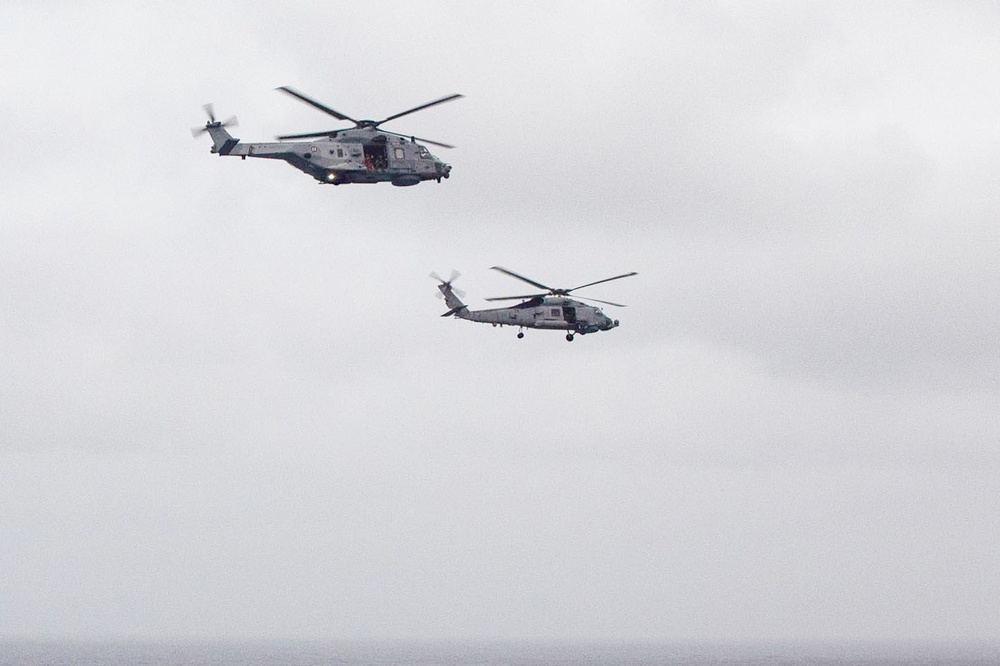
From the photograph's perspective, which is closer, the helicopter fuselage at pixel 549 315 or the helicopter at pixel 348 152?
the helicopter at pixel 348 152

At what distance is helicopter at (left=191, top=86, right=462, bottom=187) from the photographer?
6888 centimetres

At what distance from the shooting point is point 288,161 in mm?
69500

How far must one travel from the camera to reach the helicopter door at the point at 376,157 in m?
70.4

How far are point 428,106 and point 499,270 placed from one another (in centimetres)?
2039

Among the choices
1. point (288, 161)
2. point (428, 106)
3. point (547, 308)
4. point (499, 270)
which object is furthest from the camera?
point (547, 308)

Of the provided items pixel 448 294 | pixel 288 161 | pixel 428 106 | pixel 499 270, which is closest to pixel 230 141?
pixel 288 161

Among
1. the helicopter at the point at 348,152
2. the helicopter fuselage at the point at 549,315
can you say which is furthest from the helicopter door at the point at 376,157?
the helicopter fuselage at the point at 549,315

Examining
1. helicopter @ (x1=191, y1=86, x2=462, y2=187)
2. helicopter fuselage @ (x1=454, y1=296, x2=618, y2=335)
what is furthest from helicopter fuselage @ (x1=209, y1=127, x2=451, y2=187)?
helicopter fuselage @ (x1=454, y1=296, x2=618, y2=335)

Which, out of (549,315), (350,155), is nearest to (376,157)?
(350,155)

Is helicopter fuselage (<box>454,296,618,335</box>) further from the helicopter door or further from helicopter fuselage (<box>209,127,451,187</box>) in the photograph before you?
the helicopter door

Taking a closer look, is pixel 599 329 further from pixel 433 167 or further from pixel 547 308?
pixel 433 167

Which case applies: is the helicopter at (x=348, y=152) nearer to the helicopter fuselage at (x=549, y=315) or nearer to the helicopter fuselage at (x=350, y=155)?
the helicopter fuselage at (x=350, y=155)

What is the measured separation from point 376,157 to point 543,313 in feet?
73.0

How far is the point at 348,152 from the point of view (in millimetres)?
69812
